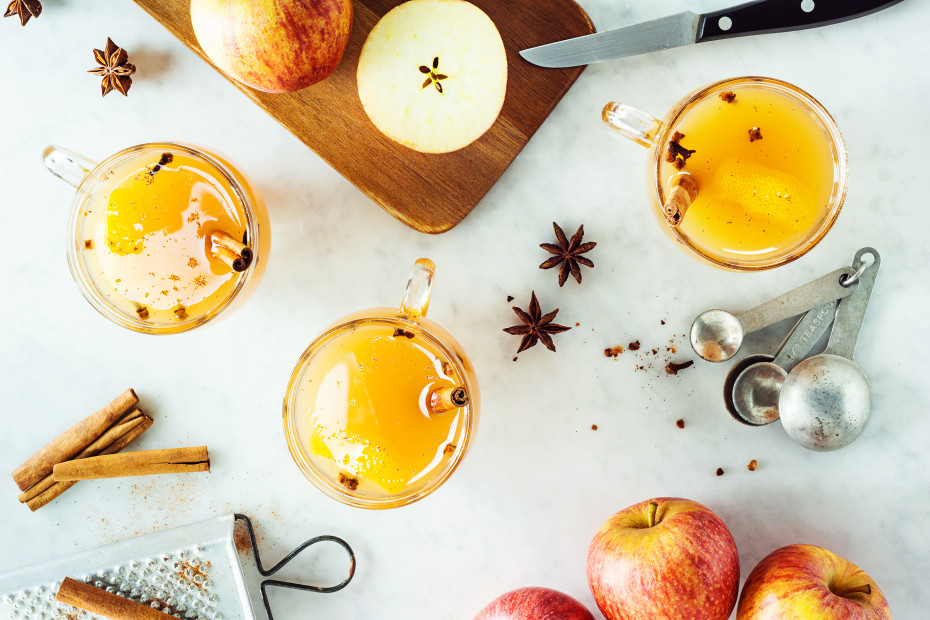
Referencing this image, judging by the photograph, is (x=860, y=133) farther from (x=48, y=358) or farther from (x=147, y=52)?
(x=48, y=358)

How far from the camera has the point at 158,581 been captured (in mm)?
1262

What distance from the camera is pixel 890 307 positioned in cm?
127

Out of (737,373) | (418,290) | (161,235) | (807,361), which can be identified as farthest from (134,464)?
(807,361)

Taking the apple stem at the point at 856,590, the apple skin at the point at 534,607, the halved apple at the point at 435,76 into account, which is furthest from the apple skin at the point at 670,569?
the halved apple at the point at 435,76

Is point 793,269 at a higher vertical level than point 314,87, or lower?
lower

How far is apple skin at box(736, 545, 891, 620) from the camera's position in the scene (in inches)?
42.5

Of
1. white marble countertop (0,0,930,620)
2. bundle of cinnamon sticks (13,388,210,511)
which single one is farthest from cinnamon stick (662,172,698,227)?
bundle of cinnamon sticks (13,388,210,511)

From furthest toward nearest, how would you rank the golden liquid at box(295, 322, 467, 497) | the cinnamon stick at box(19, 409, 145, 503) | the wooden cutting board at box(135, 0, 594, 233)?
the cinnamon stick at box(19, 409, 145, 503), the wooden cutting board at box(135, 0, 594, 233), the golden liquid at box(295, 322, 467, 497)

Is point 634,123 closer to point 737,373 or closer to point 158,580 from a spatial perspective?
point 737,373

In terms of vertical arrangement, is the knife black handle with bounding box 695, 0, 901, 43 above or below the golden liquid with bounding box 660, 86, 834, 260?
above

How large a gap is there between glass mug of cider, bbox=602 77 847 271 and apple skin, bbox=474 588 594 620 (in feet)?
2.20

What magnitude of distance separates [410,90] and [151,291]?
591 millimetres

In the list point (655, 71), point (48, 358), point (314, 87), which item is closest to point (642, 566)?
point (655, 71)

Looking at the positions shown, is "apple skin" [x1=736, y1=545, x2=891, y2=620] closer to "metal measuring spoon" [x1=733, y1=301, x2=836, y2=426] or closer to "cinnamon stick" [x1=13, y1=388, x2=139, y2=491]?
"metal measuring spoon" [x1=733, y1=301, x2=836, y2=426]
